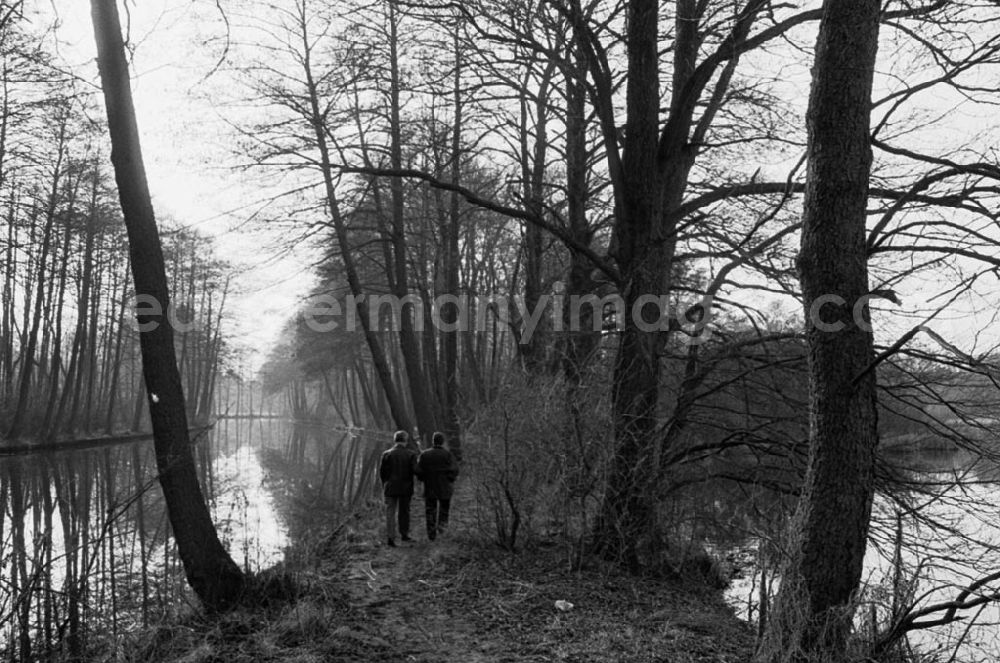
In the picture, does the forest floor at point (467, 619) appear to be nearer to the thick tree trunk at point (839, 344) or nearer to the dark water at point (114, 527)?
the dark water at point (114, 527)

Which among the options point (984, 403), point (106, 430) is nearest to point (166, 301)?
point (984, 403)

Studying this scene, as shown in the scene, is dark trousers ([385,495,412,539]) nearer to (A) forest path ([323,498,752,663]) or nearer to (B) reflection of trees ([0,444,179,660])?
(A) forest path ([323,498,752,663])

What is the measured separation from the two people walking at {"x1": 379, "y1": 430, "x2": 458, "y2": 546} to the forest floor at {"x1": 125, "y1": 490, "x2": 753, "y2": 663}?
1.35m

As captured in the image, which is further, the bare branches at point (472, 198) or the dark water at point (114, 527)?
the bare branches at point (472, 198)

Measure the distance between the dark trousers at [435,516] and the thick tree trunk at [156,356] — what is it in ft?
12.7

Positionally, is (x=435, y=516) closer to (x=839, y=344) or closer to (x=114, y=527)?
(x=114, y=527)

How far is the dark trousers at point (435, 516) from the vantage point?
1027 cm

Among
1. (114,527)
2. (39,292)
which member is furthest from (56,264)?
(114,527)

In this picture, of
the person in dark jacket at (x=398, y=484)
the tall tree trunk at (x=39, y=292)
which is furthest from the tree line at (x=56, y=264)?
the person in dark jacket at (x=398, y=484)

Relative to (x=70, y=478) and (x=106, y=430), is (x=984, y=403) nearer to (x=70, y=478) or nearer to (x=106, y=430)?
(x=70, y=478)

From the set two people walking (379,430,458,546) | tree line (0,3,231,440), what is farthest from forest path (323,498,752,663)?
tree line (0,3,231,440)

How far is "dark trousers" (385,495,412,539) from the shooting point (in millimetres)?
10070

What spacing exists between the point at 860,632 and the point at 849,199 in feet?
8.06

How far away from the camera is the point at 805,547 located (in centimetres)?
446
